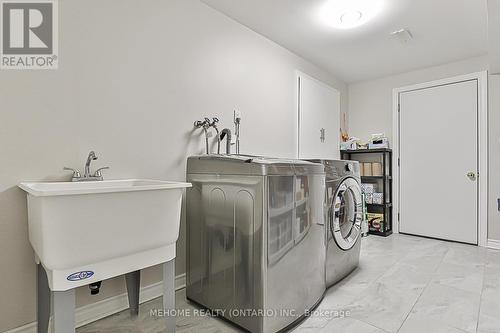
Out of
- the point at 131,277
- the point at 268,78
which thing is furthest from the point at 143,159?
the point at 268,78

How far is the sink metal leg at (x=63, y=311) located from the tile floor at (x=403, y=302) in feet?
1.93

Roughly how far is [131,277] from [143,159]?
0.72 metres

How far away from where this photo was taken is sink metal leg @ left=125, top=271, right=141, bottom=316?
1562mm

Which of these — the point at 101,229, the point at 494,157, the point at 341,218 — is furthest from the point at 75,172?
the point at 494,157

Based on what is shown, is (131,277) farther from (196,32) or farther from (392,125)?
(392,125)

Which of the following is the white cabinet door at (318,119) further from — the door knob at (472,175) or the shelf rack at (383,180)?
the door knob at (472,175)

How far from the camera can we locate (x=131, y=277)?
1559 mm

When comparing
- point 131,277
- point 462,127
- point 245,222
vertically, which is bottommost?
point 131,277

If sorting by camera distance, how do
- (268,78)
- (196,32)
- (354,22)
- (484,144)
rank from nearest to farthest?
1. (196,32)
2. (354,22)
3. (268,78)
4. (484,144)

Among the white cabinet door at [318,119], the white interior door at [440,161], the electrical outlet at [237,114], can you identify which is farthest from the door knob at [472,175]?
the electrical outlet at [237,114]

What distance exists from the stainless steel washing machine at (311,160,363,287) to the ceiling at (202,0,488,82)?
1301mm

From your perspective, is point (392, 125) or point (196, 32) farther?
point (392, 125)

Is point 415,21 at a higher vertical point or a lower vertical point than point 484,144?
higher
